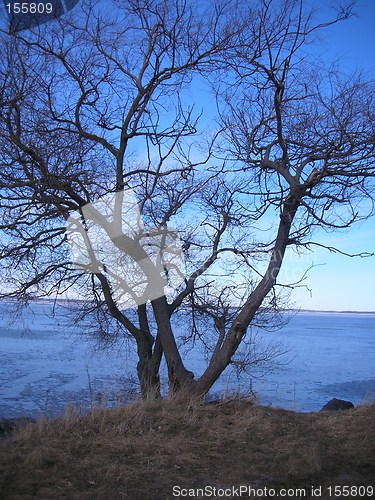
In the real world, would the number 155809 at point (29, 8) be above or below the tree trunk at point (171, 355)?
above

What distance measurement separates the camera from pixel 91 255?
9.64 metres

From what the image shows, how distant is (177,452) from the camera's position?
486 cm

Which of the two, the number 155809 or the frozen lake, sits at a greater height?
the number 155809

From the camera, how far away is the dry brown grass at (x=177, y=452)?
4.04m

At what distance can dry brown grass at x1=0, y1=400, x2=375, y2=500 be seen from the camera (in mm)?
4043

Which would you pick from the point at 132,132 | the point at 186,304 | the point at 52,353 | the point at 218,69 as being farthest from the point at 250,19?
the point at 52,353

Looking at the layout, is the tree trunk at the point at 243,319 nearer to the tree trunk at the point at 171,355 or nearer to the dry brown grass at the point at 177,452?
the tree trunk at the point at 171,355

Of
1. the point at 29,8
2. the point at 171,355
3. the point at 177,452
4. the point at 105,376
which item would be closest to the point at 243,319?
the point at 171,355

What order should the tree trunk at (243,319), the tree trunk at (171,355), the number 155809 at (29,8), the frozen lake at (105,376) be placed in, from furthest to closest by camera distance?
the frozen lake at (105,376)
the tree trunk at (171,355)
the tree trunk at (243,319)
the number 155809 at (29,8)

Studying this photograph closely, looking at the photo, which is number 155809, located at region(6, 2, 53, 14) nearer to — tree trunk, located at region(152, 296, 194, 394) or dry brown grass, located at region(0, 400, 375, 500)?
tree trunk, located at region(152, 296, 194, 394)

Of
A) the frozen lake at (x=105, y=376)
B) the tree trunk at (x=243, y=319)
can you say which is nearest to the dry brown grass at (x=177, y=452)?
the tree trunk at (x=243, y=319)

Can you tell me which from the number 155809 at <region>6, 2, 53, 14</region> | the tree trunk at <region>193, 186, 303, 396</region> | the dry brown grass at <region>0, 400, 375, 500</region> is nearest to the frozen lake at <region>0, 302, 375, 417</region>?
the tree trunk at <region>193, 186, 303, 396</region>

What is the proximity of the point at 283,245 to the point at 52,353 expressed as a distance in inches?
609

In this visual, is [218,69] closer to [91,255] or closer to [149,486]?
[91,255]
